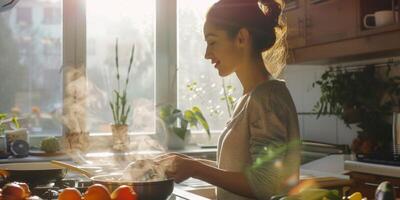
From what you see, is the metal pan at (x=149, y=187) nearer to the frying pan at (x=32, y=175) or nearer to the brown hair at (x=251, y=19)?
the frying pan at (x=32, y=175)

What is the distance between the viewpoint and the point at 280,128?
138cm

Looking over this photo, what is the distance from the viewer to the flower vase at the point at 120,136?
3553mm

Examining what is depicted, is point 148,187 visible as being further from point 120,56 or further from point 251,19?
point 120,56

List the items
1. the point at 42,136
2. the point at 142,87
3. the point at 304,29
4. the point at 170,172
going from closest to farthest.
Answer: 1. the point at 170,172
2. the point at 304,29
3. the point at 42,136
4. the point at 142,87

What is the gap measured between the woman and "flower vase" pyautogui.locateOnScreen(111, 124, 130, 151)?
207 centimetres

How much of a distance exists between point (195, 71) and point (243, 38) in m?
2.55

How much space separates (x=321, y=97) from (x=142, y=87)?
1.37 metres

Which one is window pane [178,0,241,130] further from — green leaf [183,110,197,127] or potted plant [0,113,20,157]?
potted plant [0,113,20,157]

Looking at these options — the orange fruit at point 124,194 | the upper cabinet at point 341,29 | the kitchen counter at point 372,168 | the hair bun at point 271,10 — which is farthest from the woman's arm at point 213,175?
the upper cabinet at point 341,29

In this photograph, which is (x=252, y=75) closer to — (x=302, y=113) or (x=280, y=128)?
(x=280, y=128)

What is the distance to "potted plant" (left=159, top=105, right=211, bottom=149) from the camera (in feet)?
12.2

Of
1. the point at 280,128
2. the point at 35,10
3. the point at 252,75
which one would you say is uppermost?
the point at 35,10

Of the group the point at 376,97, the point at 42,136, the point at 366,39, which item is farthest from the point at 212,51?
the point at 42,136

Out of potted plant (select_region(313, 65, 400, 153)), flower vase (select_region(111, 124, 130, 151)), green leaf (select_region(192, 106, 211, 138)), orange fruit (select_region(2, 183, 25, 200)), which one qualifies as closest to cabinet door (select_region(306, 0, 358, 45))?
potted plant (select_region(313, 65, 400, 153))
